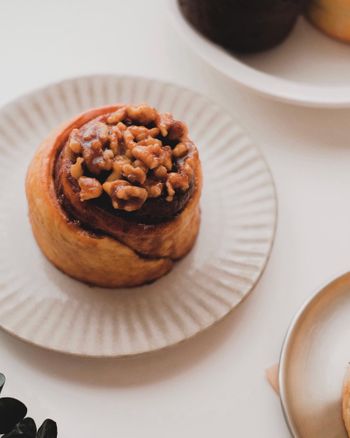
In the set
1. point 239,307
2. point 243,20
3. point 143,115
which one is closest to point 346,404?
point 239,307

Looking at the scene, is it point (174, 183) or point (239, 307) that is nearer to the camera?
point (174, 183)

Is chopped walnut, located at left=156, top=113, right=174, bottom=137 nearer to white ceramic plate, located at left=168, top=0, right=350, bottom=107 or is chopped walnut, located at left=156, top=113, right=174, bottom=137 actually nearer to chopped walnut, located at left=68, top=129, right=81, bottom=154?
chopped walnut, located at left=68, top=129, right=81, bottom=154

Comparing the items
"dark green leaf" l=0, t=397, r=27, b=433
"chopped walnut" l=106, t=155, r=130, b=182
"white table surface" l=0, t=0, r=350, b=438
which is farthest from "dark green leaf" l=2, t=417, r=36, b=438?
"chopped walnut" l=106, t=155, r=130, b=182

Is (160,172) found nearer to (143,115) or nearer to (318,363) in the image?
(143,115)

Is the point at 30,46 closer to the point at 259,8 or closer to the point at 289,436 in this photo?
the point at 259,8

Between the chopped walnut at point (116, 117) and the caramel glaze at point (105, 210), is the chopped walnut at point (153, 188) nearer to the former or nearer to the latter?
the caramel glaze at point (105, 210)
